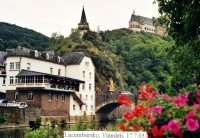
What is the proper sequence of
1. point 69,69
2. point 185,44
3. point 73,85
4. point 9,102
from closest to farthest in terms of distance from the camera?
point 185,44 < point 9,102 < point 73,85 < point 69,69

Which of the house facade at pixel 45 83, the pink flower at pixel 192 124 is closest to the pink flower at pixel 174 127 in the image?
the pink flower at pixel 192 124

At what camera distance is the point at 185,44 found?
71.9 feet

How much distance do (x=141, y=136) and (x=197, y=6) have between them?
12.9 m

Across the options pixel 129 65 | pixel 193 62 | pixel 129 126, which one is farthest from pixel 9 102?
pixel 129 65

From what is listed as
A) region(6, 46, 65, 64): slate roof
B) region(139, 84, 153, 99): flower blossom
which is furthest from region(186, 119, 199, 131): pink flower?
region(6, 46, 65, 64): slate roof

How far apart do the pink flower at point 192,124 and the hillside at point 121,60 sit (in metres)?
75.5

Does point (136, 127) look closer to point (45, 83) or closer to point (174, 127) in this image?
point (174, 127)

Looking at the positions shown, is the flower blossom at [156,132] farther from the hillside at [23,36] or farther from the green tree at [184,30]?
the hillside at [23,36]

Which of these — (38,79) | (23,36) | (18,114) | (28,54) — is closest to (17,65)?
(28,54)

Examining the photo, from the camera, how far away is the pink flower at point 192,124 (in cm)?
644

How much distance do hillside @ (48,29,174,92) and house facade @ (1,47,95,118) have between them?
12016mm

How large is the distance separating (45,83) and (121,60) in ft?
214

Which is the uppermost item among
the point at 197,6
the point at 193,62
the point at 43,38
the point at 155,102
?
the point at 43,38

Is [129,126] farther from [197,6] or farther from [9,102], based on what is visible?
[9,102]
